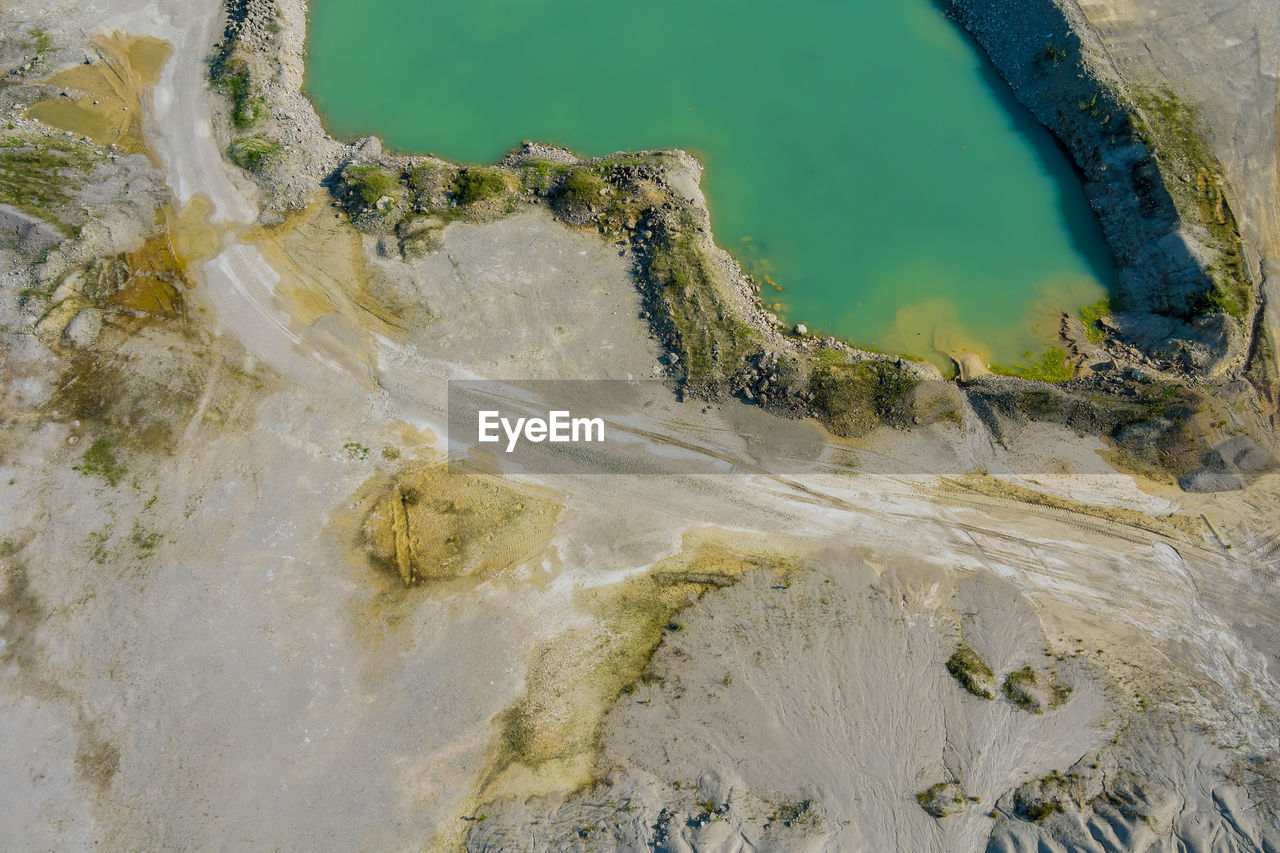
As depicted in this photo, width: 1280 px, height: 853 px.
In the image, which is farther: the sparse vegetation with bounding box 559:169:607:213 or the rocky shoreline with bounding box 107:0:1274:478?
the sparse vegetation with bounding box 559:169:607:213

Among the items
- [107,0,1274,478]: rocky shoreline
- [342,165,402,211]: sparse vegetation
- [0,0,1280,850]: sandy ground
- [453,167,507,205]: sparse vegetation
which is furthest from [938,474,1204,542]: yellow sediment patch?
[342,165,402,211]: sparse vegetation

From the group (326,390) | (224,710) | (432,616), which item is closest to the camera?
(224,710)

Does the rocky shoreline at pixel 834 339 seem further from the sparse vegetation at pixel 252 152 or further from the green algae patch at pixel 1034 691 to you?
the green algae patch at pixel 1034 691

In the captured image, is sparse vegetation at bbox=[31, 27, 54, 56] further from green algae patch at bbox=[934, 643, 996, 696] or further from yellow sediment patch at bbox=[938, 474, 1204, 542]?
green algae patch at bbox=[934, 643, 996, 696]

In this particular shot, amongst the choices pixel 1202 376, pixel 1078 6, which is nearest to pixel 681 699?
pixel 1202 376

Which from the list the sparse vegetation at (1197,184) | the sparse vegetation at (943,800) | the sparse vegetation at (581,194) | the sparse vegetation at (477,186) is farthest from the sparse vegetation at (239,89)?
the sparse vegetation at (1197,184)

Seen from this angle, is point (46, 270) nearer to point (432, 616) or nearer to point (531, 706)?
point (432, 616)
